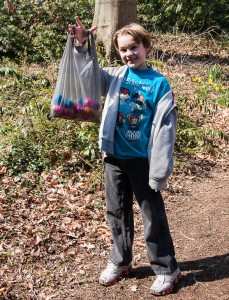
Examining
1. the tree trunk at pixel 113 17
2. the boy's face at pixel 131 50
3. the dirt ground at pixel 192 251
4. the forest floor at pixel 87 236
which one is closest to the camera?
the boy's face at pixel 131 50

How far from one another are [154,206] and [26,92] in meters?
3.97

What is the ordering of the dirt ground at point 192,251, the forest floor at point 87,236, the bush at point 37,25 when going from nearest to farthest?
the dirt ground at point 192,251, the forest floor at point 87,236, the bush at point 37,25

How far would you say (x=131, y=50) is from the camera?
407 cm

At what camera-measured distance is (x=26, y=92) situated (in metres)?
7.78

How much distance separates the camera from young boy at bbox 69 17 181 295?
4082mm

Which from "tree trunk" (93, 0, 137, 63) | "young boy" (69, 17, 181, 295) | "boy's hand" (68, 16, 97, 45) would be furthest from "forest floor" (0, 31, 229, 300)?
"tree trunk" (93, 0, 137, 63)

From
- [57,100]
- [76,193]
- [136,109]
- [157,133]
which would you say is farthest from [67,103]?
[76,193]

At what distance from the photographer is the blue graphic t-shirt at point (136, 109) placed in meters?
4.09

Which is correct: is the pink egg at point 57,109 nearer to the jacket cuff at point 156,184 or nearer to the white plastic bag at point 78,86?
the white plastic bag at point 78,86

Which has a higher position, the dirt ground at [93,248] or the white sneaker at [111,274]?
the white sneaker at [111,274]

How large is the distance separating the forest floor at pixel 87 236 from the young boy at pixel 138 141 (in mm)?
436

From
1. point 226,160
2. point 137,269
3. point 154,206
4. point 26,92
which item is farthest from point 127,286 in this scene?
point 26,92

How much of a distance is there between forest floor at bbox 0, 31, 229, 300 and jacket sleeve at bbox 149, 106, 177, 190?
996 millimetres

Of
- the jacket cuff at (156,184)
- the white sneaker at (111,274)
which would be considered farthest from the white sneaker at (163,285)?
the jacket cuff at (156,184)
